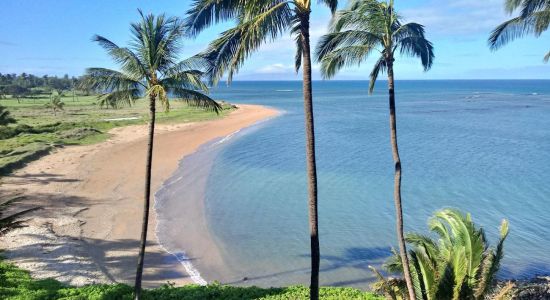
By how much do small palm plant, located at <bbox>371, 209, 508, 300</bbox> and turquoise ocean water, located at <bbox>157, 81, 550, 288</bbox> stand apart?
6209 millimetres

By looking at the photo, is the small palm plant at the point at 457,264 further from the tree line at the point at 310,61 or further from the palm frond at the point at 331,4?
the palm frond at the point at 331,4

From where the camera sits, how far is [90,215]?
80.1ft

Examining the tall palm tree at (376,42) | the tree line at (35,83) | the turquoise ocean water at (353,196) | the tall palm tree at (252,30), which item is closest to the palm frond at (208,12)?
the tall palm tree at (252,30)

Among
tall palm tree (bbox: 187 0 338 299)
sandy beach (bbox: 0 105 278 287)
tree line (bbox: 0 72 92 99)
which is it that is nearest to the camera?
tall palm tree (bbox: 187 0 338 299)

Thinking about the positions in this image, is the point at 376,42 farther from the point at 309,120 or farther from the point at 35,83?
the point at 35,83

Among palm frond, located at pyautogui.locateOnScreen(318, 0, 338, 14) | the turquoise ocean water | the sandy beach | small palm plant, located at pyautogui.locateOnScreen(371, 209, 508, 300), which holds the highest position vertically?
palm frond, located at pyautogui.locateOnScreen(318, 0, 338, 14)

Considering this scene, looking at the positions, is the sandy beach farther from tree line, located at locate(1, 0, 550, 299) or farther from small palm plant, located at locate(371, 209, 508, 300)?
small palm plant, located at locate(371, 209, 508, 300)

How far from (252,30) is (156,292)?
353 inches

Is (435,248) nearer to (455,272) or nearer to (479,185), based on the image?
A: (455,272)

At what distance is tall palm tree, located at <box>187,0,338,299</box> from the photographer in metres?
9.29

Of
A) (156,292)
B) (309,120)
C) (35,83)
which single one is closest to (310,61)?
(309,120)

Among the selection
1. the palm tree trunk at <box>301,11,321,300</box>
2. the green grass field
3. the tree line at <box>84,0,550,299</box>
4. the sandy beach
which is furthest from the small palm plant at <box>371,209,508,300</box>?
the green grass field

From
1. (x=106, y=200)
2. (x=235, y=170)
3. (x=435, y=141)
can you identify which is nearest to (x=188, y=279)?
(x=106, y=200)

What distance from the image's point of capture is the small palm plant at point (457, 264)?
35.0ft
